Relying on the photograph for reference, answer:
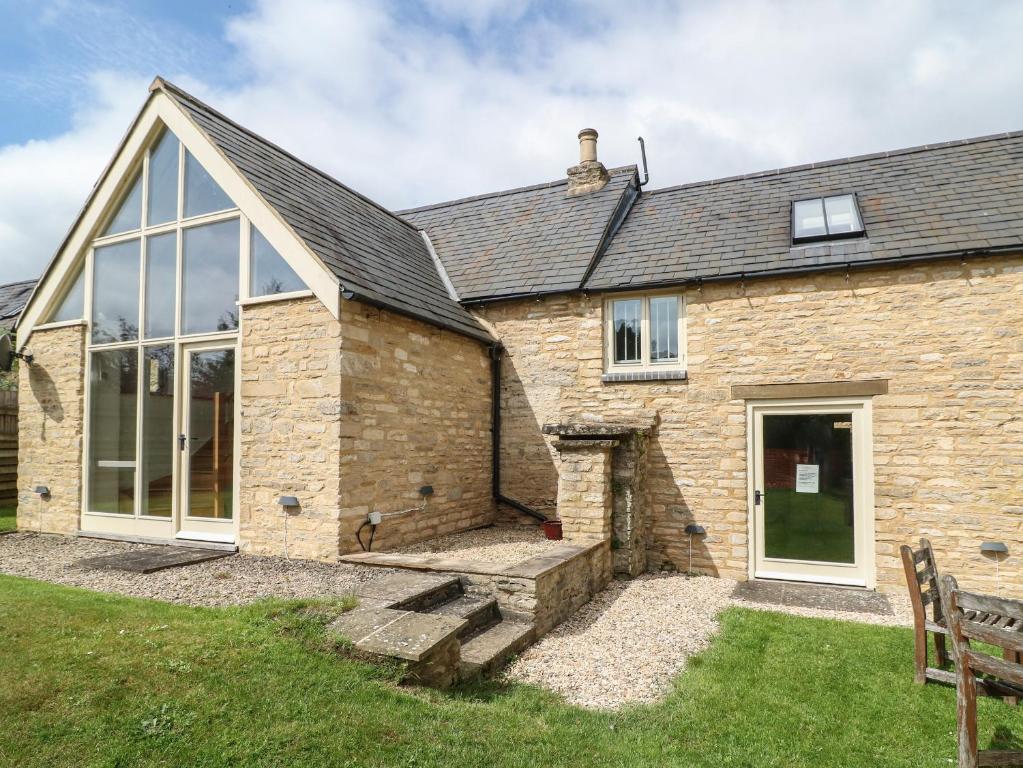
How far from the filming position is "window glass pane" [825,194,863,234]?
9.48 m

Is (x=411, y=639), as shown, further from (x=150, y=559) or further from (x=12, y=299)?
(x=12, y=299)

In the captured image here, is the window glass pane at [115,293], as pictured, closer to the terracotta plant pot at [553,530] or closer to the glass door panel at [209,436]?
the glass door panel at [209,436]

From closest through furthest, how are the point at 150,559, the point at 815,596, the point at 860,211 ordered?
the point at 150,559, the point at 815,596, the point at 860,211

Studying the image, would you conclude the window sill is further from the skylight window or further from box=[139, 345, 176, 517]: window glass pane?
box=[139, 345, 176, 517]: window glass pane

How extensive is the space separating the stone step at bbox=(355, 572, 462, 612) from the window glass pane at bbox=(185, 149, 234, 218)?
19.2ft

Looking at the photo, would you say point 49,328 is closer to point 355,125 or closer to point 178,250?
point 178,250

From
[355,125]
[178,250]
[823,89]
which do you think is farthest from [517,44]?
[178,250]

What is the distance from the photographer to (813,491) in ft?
29.4

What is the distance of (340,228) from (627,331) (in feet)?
16.5

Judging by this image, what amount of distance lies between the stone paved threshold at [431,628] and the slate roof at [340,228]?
3692mm

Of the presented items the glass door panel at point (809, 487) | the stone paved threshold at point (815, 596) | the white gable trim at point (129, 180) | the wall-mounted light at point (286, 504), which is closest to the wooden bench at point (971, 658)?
the stone paved threshold at point (815, 596)

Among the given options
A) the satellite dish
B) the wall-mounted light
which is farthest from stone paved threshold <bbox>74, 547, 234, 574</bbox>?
the satellite dish

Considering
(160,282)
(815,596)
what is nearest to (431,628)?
(815,596)

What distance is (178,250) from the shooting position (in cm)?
893
